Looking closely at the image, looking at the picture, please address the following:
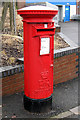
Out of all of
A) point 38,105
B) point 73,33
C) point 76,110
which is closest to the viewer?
point 38,105

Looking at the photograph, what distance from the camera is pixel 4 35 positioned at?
6.15 m

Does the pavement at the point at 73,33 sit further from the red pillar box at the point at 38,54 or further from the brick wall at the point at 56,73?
the red pillar box at the point at 38,54

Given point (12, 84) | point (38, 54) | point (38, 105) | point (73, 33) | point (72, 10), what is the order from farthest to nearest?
point (72, 10)
point (73, 33)
point (12, 84)
point (38, 105)
point (38, 54)

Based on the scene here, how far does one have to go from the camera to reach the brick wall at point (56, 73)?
441 cm

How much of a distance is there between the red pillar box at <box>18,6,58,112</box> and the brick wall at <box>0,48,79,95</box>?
71 centimetres

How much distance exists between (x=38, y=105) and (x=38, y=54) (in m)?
1.06

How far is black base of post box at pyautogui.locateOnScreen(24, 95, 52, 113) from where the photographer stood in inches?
150

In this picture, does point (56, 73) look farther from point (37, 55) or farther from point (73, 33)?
point (73, 33)

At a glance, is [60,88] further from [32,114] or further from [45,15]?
[45,15]

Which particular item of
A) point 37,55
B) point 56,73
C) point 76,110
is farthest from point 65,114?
point 56,73

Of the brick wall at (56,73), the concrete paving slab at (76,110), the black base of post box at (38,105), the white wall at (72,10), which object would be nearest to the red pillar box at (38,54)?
the black base of post box at (38,105)

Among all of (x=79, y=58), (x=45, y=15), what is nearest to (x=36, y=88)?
(x=45, y=15)

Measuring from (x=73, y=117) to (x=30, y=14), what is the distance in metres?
2.18

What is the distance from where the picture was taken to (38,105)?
12.6 feet
